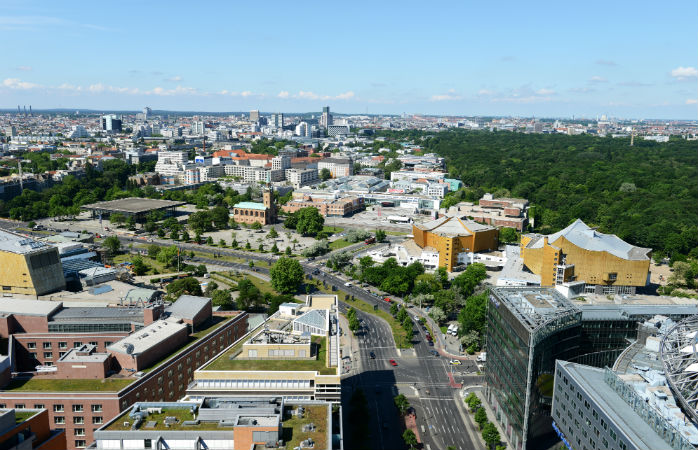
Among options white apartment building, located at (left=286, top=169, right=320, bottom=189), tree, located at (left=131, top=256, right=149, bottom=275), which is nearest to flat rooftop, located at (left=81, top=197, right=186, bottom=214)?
tree, located at (left=131, top=256, right=149, bottom=275)

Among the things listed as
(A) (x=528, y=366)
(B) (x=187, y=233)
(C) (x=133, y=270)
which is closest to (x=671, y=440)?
(A) (x=528, y=366)

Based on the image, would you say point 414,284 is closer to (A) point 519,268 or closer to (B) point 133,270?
(A) point 519,268

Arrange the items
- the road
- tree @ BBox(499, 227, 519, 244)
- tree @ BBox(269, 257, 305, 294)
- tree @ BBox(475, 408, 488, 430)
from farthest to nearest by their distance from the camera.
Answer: tree @ BBox(499, 227, 519, 244) → tree @ BBox(269, 257, 305, 294) → tree @ BBox(475, 408, 488, 430) → the road

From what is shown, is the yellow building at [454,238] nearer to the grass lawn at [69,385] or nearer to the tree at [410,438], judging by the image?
the tree at [410,438]

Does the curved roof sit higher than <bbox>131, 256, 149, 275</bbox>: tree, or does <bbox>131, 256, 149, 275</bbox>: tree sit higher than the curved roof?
the curved roof

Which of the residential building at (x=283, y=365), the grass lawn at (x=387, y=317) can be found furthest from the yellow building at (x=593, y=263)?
the residential building at (x=283, y=365)

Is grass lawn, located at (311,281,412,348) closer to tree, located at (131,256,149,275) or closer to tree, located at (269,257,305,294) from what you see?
tree, located at (269,257,305,294)

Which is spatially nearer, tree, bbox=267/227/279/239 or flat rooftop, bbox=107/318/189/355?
flat rooftop, bbox=107/318/189/355
